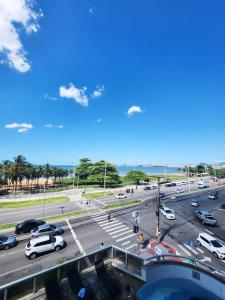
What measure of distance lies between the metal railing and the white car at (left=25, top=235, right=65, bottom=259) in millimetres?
13333

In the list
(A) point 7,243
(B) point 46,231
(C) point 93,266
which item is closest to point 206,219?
(B) point 46,231

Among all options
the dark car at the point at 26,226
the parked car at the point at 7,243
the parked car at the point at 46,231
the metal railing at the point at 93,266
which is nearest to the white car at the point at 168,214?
the parked car at the point at 46,231

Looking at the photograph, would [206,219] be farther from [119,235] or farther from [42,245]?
[42,245]

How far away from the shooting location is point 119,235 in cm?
3244

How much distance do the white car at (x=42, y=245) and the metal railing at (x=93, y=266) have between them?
43.7 feet

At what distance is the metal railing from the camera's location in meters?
10.8

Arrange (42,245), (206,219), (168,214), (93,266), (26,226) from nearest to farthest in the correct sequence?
(93,266)
(42,245)
(26,226)
(206,219)
(168,214)

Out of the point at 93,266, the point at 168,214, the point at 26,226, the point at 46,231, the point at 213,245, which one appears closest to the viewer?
the point at 93,266

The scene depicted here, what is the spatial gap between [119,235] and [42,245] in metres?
11.6

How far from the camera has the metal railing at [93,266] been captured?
10781 millimetres

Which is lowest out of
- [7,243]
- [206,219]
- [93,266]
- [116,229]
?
[116,229]

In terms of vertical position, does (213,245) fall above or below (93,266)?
below

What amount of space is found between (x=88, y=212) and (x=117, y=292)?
34.8 m

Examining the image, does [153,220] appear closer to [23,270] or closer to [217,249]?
[217,249]
